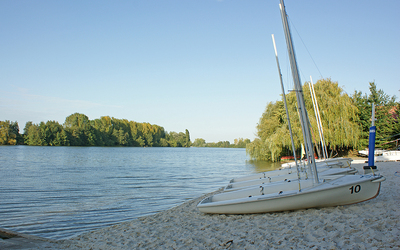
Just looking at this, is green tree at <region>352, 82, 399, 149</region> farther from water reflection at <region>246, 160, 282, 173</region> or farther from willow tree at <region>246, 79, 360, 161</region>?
water reflection at <region>246, 160, 282, 173</region>

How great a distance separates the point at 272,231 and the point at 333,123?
78.1ft

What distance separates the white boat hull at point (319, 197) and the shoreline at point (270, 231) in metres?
0.16

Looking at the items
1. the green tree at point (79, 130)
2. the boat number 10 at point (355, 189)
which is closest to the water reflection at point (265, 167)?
the boat number 10 at point (355, 189)

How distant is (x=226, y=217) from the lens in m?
7.57

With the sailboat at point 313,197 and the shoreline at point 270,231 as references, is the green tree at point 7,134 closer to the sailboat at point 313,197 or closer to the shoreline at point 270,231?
the shoreline at point 270,231

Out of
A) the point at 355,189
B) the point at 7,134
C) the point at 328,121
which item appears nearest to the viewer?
the point at 355,189

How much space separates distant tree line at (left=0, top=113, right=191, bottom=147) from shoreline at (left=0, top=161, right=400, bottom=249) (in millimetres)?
88465

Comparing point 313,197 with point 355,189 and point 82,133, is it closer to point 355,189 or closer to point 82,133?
point 355,189

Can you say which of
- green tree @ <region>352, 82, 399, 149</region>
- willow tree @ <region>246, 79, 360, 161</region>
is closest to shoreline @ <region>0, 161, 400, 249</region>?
willow tree @ <region>246, 79, 360, 161</region>

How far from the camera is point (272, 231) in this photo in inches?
229

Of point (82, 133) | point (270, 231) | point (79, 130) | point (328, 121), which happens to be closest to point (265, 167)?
point (328, 121)

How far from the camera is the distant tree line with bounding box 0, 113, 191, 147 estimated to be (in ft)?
278

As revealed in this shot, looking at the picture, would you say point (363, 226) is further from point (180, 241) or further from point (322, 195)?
point (180, 241)

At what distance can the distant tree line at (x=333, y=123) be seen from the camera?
26.4 m
